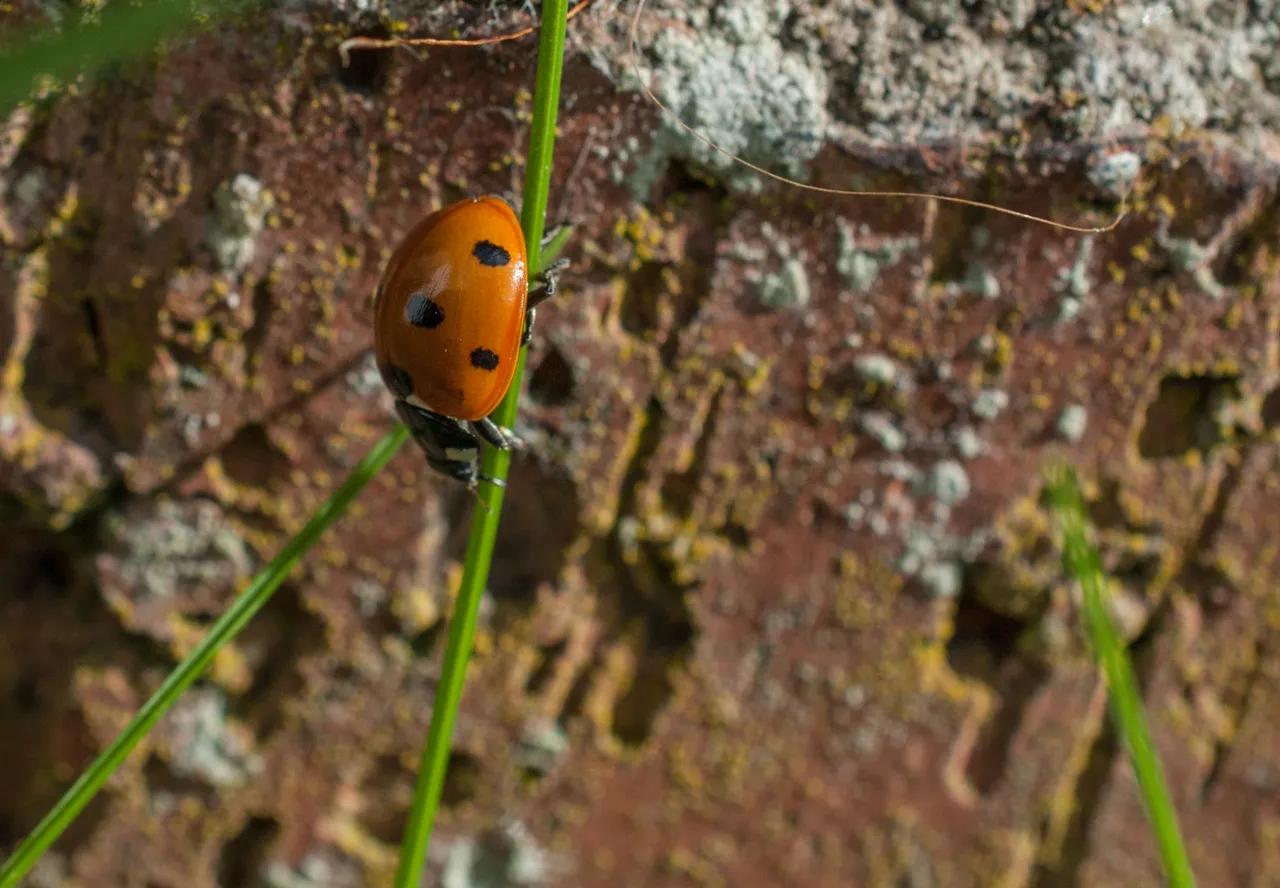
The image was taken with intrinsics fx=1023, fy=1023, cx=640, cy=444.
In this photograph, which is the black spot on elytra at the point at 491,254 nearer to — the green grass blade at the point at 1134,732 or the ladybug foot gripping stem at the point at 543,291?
the ladybug foot gripping stem at the point at 543,291

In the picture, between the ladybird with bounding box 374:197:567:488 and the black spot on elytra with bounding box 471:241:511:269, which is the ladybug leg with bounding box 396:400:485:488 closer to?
the ladybird with bounding box 374:197:567:488

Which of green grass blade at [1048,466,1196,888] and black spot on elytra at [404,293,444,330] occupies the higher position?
black spot on elytra at [404,293,444,330]

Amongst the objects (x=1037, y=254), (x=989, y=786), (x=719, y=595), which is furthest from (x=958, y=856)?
(x=1037, y=254)

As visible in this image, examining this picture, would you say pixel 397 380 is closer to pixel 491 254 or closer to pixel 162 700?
pixel 491 254

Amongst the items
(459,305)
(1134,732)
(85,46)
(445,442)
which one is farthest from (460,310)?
(1134,732)

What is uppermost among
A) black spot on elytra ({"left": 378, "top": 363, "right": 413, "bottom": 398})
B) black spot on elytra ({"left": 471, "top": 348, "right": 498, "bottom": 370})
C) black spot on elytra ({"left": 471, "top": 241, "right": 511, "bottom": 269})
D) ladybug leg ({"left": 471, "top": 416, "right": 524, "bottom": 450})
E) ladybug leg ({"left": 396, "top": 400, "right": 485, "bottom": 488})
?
black spot on elytra ({"left": 471, "top": 241, "right": 511, "bottom": 269})

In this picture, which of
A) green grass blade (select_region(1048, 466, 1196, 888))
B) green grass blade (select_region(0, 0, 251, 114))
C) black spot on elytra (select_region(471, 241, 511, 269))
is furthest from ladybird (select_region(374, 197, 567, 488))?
green grass blade (select_region(1048, 466, 1196, 888))

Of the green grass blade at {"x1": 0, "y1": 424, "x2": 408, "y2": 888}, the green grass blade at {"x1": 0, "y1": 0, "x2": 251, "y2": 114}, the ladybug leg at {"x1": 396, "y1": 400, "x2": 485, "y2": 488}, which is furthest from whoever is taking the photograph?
the ladybug leg at {"x1": 396, "y1": 400, "x2": 485, "y2": 488}

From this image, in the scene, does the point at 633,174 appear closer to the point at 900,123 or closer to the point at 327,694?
the point at 900,123

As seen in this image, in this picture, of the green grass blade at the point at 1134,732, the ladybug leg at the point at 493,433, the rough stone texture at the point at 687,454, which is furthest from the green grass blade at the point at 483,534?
the green grass blade at the point at 1134,732
